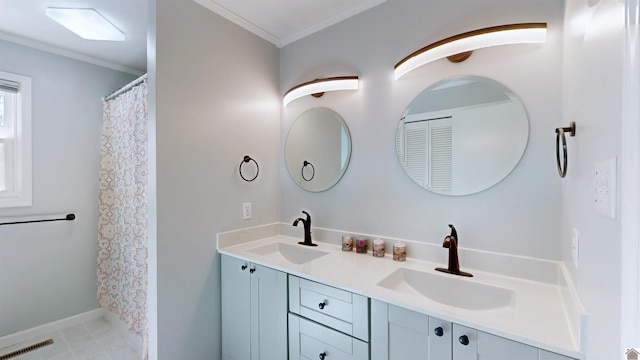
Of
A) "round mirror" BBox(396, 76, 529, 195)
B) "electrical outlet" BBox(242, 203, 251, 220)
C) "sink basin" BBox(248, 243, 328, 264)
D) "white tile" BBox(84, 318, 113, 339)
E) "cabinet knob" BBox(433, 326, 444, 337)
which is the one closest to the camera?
"cabinet knob" BBox(433, 326, 444, 337)

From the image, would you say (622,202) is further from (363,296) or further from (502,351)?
(363,296)

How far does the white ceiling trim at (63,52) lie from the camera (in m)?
2.10

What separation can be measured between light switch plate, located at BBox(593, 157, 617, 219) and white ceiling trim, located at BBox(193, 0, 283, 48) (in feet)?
6.81

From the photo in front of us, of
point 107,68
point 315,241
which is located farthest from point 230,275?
point 107,68

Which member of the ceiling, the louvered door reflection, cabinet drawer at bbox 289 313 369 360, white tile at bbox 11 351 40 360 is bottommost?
white tile at bbox 11 351 40 360

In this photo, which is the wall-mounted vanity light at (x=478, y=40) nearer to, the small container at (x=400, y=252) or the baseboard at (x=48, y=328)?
the small container at (x=400, y=252)

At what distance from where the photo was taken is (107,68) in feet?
8.50

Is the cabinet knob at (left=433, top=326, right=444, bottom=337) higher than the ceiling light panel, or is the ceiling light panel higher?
the ceiling light panel

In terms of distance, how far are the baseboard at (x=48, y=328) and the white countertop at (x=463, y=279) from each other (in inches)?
72.7

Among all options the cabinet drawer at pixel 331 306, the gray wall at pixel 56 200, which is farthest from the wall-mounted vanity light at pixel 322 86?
the gray wall at pixel 56 200

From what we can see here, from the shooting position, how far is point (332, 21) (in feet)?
6.16

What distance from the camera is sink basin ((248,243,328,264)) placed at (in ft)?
5.93

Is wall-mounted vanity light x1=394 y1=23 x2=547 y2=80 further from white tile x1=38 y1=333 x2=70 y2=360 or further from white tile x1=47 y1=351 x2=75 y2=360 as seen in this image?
white tile x1=38 y1=333 x2=70 y2=360

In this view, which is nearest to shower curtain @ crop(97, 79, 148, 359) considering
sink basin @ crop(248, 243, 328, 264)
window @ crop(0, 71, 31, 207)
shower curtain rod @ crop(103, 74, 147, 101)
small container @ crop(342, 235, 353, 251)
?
shower curtain rod @ crop(103, 74, 147, 101)
